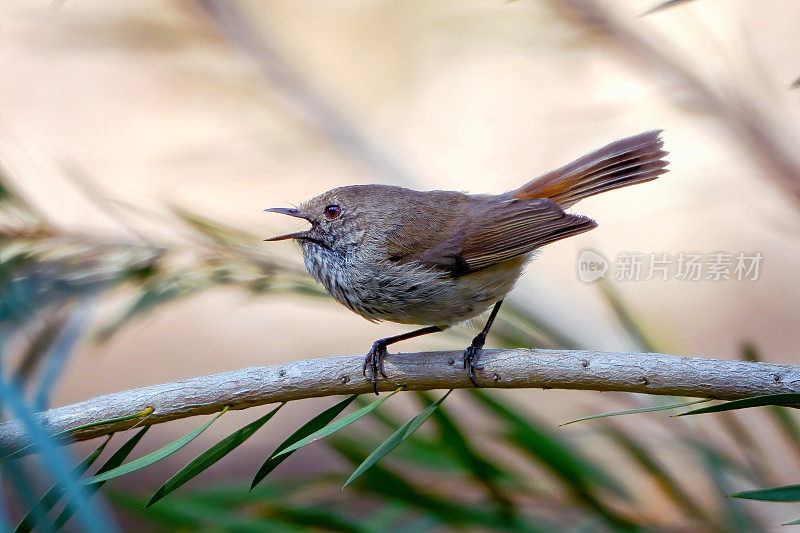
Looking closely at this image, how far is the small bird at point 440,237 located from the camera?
2.34 metres

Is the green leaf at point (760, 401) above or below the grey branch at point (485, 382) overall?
below

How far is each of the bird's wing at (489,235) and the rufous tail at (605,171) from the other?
0.11 m

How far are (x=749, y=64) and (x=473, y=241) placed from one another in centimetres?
92

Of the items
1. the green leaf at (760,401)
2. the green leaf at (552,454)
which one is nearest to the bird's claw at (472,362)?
the green leaf at (552,454)

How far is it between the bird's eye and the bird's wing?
0.74 ft

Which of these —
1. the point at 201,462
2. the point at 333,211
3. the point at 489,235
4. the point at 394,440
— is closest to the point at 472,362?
the point at 394,440

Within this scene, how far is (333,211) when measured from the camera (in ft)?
8.50

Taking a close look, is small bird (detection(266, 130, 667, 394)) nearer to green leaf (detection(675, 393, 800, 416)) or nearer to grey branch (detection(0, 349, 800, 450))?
grey branch (detection(0, 349, 800, 450))

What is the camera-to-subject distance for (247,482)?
215cm

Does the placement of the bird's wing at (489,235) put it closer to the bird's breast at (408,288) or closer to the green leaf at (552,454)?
the bird's breast at (408,288)

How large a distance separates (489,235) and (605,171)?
1.39 feet

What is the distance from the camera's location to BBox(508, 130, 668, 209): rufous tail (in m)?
2.42

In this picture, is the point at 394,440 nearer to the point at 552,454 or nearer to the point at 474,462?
the point at 474,462

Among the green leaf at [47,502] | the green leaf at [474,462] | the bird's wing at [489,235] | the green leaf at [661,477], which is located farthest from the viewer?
the bird's wing at [489,235]
